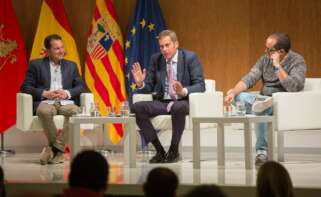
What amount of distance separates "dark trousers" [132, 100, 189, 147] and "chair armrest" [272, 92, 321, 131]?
840 millimetres

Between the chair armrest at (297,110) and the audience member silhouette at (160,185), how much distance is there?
3.86 m

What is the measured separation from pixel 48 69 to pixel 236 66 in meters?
2.17

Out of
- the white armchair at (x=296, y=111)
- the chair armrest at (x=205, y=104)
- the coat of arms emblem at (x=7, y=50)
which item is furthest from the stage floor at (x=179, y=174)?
the coat of arms emblem at (x=7, y=50)

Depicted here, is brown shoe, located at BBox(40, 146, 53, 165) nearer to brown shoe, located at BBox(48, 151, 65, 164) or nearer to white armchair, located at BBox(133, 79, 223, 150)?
brown shoe, located at BBox(48, 151, 65, 164)

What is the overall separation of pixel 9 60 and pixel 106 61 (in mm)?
1075

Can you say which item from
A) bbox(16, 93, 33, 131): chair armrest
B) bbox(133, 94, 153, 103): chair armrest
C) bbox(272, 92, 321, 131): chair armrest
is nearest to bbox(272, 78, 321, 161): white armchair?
bbox(272, 92, 321, 131): chair armrest

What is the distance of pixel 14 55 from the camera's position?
A: 7.90 meters

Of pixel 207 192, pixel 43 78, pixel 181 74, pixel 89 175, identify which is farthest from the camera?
pixel 43 78

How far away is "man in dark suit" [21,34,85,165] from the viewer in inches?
261

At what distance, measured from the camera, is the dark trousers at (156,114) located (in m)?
6.51

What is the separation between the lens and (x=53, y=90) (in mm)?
6879

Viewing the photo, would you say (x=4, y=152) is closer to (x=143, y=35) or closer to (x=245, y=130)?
(x=143, y=35)

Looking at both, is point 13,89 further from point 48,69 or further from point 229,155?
point 229,155

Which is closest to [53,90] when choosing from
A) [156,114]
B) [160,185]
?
[156,114]
